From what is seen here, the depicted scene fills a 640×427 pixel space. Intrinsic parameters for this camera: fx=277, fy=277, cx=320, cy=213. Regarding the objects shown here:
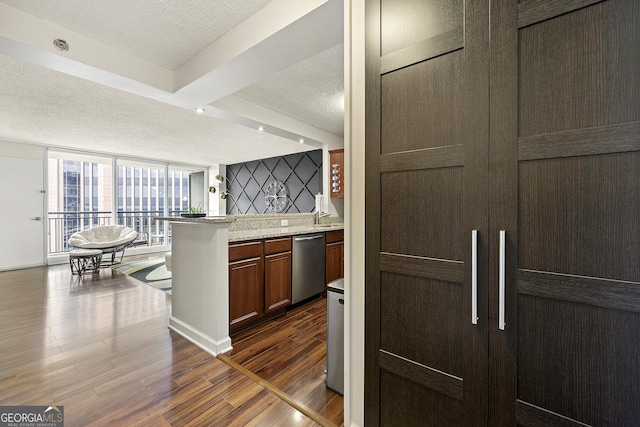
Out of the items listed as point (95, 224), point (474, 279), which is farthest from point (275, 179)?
point (474, 279)

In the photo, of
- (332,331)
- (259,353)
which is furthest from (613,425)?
(259,353)

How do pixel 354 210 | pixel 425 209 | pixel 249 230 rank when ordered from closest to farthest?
pixel 425 209, pixel 354 210, pixel 249 230

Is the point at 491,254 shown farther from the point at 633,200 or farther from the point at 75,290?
the point at 75,290

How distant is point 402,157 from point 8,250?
7432mm

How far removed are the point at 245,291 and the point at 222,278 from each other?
37 cm

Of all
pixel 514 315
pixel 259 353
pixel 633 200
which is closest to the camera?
pixel 633 200

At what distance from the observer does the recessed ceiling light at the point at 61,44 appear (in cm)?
201

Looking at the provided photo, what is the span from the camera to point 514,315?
0.94 m

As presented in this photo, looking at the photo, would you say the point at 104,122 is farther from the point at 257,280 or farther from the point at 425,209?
the point at 425,209

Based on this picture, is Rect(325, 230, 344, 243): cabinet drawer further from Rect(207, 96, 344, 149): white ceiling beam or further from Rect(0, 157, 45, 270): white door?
Rect(0, 157, 45, 270): white door

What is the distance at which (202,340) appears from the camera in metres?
2.37

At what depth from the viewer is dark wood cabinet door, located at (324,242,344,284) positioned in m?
3.65

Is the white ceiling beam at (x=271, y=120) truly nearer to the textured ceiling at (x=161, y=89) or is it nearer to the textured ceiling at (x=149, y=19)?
the textured ceiling at (x=161, y=89)

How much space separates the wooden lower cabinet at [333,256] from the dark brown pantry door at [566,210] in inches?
108
